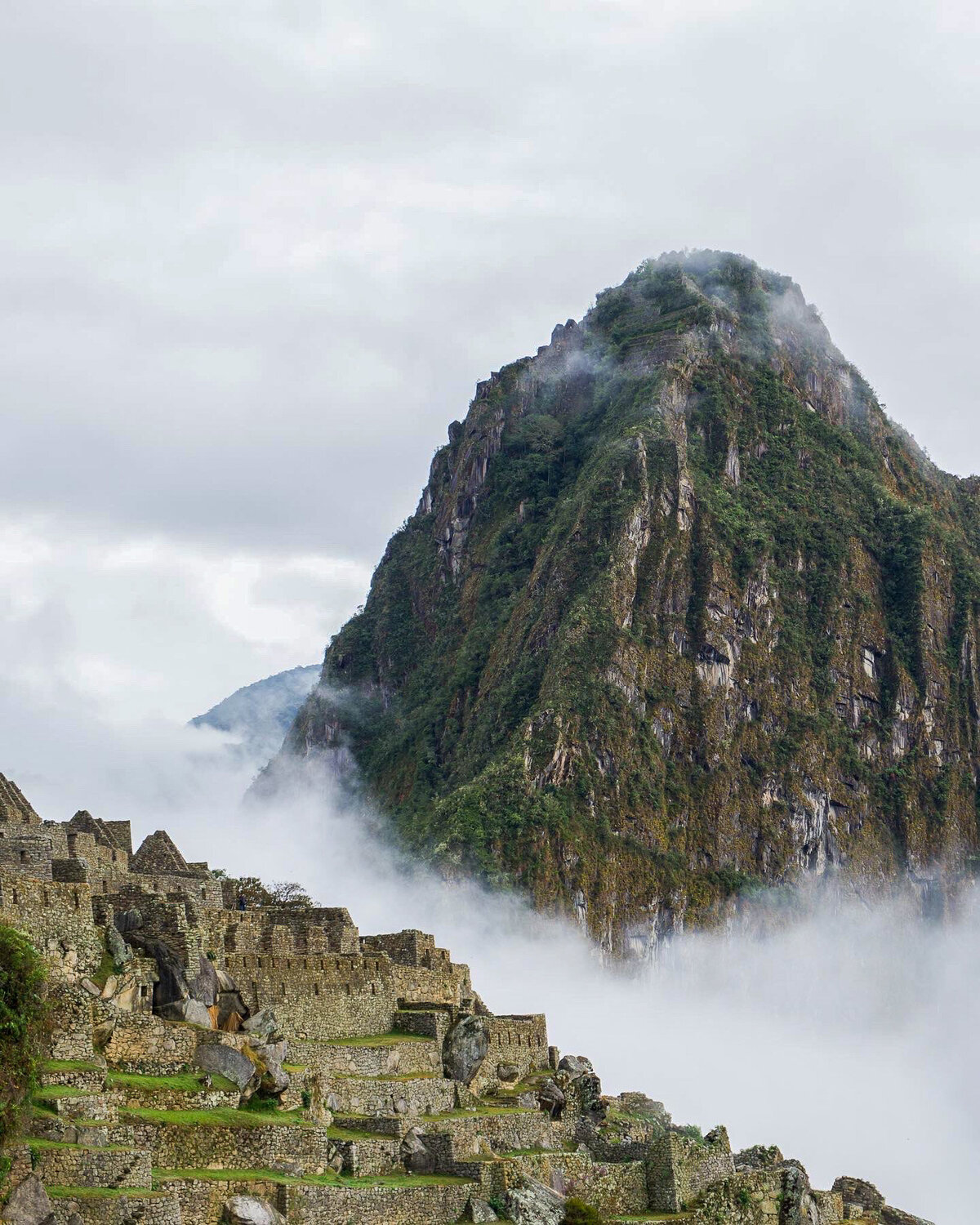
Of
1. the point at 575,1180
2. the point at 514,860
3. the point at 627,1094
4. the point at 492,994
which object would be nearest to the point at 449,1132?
the point at 575,1180

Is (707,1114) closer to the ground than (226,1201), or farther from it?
farther from it

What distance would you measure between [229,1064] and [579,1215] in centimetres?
792

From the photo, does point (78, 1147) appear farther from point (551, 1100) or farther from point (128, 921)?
point (551, 1100)

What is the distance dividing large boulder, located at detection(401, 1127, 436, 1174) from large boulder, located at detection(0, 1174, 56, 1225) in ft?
34.5

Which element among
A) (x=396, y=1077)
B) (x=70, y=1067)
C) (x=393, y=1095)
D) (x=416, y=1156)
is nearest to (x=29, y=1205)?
(x=70, y=1067)

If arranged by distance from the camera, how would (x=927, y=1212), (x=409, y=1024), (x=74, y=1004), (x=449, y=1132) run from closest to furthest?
(x=74, y=1004) → (x=449, y=1132) → (x=409, y=1024) → (x=927, y=1212)

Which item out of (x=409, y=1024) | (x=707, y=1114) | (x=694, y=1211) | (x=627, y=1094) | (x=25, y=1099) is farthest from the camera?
(x=707, y=1114)

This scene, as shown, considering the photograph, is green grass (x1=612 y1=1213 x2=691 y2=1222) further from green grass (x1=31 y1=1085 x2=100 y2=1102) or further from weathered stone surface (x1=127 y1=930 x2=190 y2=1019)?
green grass (x1=31 y1=1085 x2=100 y2=1102)

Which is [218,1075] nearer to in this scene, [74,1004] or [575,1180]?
[74,1004]

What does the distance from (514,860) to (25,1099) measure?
534 ft

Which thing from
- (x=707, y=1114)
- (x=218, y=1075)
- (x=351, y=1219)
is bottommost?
(x=351, y=1219)

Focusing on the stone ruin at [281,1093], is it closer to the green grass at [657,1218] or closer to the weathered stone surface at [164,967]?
the weathered stone surface at [164,967]

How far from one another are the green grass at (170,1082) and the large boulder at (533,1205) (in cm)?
619

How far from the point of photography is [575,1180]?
1780 inches
